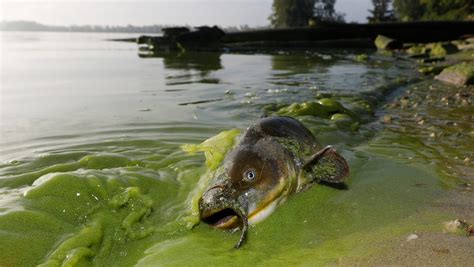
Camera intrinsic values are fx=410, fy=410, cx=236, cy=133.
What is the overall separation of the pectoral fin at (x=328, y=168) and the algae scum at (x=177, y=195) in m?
0.10

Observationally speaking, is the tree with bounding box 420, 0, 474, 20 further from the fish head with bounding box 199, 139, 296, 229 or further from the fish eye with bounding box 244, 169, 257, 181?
the fish eye with bounding box 244, 169, 257, 181

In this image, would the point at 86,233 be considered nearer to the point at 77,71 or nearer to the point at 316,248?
the point at 316,248

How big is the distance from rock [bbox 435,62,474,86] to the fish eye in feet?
28.1

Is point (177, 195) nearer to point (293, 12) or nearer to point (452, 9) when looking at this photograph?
point (452, 9)

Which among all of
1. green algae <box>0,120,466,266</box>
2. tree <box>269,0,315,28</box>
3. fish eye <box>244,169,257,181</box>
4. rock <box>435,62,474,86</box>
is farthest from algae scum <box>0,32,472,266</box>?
tree <box>269,0,315,28</box>

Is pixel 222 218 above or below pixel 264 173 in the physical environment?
below

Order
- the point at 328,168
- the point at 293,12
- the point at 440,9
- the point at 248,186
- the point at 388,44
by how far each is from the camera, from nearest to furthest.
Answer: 1. the point at 248,186
2. the point at 328,168
3. the point at 388,44
4. the point at 440,9
5. the point at 293,12

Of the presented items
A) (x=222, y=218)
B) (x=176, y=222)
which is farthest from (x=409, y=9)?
(x=176, y=222)

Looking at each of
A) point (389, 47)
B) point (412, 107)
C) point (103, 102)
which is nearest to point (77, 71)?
point (103, 102)

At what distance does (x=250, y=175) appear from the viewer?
294cm

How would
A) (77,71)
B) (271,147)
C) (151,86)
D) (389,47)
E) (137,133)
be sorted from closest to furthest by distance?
(271,147), (137,133), (151,86), (77,71), (389,47)

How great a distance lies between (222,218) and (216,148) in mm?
1319

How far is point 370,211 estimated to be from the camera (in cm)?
303

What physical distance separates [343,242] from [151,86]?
8.50m
